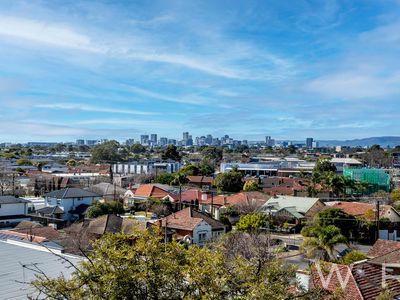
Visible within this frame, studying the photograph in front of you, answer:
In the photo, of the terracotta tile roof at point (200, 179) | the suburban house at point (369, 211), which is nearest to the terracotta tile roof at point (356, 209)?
the suburban house at point (369, 211)

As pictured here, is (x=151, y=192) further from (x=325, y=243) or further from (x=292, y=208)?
(x=325, y=243)

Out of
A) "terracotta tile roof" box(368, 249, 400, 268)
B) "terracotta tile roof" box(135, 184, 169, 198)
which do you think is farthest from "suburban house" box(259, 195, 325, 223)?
"terracotta tile roof" box(368, 249, 400, 268)

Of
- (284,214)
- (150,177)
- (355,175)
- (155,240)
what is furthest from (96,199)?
A: (355,175)

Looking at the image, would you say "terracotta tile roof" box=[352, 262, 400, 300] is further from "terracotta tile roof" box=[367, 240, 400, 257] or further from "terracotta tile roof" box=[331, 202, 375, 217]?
"terracotta tile roof" box=[331, 202, 375, 217]

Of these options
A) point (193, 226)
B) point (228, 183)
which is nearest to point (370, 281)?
point (193, 226)

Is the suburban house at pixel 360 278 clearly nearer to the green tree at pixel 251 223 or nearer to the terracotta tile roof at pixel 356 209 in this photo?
the green tree at pixel 251 223
